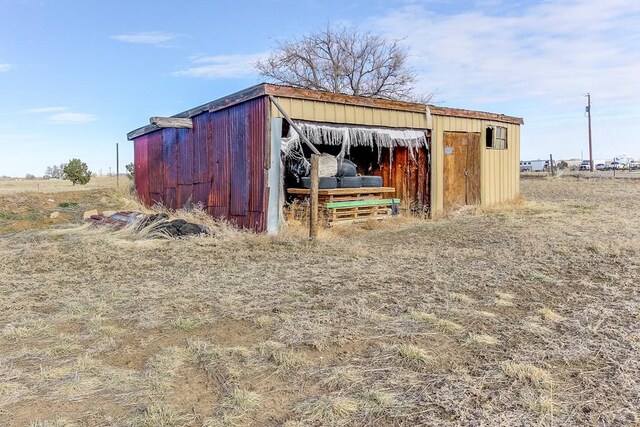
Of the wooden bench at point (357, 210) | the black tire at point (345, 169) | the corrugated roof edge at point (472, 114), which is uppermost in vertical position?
the corrugated roof edge at point (472, 114)

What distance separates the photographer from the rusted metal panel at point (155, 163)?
43.6ft

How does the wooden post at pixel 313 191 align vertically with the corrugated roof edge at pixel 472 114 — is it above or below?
below

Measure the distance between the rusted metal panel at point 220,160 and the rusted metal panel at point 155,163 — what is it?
3596 mm

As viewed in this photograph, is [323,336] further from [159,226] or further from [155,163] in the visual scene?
[155,163]

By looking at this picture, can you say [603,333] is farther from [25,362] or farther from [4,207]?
[4,207]

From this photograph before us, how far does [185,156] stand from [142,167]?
4017 millimetres

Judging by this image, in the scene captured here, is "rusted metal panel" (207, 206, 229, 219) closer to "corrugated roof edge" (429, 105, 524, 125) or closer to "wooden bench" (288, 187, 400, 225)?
"wooden bench" (288, 187, 400, 225)

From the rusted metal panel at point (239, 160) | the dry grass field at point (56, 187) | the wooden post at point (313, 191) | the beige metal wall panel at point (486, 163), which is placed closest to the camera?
the wooden post at point (313, 191)

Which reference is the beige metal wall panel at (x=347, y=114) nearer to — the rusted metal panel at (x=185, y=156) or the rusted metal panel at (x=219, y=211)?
the rusted metal panel at (x=219, y=211)

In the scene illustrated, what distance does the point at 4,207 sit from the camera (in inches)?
580

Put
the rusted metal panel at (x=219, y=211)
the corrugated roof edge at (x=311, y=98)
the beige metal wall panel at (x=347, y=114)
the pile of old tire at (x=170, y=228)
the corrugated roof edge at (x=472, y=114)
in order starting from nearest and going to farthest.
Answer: the pile of old tire at (x=170, y=228) → the corrugated roof edge at (x=311, y=98) → the beige metal wall panel at (x=347, y=114) → the rusted metal panel at (x=219, y=211) → the corrugated roof edge at (x=472, y=114)

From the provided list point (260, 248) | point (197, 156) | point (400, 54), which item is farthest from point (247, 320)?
point (400, 54)

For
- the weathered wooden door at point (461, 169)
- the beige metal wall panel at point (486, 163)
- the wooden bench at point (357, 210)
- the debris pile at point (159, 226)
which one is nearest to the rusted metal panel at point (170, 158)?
the debris pile at point (159, 226)

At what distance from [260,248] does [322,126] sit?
10.7 feet
